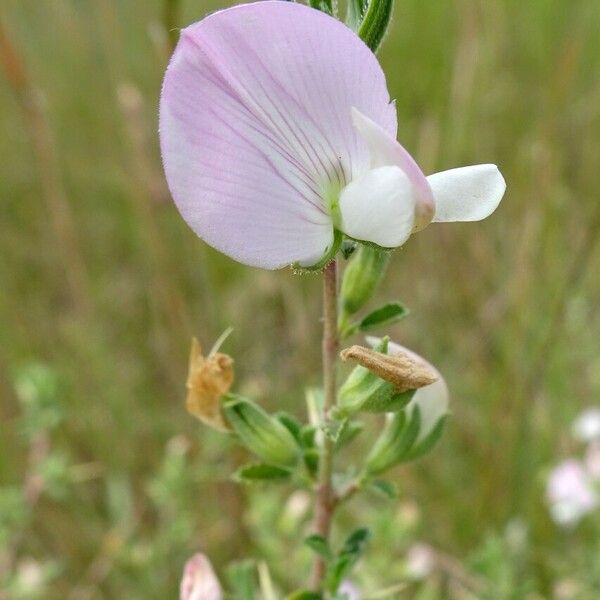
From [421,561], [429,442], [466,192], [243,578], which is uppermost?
[466,192]

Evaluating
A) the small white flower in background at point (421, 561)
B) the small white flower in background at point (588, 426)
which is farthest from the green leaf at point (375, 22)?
the small white flower in background at point (588, 426)

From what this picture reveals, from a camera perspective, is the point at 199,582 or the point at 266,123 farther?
the point at 199,582

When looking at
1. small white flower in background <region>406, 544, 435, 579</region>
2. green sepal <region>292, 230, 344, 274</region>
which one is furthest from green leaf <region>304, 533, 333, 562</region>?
small white flower in background <region>406, 544, 435, 579</region>

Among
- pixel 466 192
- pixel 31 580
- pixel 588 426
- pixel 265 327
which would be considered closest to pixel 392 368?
pixel 466 192

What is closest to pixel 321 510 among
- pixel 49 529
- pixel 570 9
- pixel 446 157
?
pixel 49 529

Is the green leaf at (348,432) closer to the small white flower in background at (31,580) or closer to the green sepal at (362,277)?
the green sepal at (362,277)

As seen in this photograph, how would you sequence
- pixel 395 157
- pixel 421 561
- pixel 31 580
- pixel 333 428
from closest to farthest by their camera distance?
1. pixel 395 157
2. pixel 333 428
3. pixel 31 580
4. pixel 421 561

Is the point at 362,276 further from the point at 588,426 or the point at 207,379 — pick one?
the point at 588,426

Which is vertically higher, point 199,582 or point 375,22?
point 375,22
